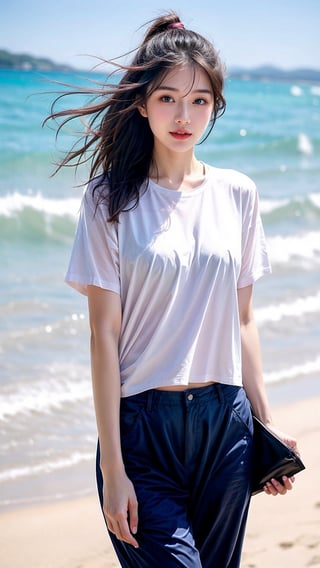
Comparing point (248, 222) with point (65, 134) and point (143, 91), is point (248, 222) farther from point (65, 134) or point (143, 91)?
point (65, 134)

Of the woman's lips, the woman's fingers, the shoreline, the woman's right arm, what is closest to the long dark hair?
the woman's lips

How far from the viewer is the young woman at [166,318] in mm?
2484

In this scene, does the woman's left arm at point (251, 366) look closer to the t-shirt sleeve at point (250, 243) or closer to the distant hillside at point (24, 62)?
the t-shirt sleeve at point (250, 243)

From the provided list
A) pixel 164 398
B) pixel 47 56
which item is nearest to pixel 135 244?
pixel 164 398

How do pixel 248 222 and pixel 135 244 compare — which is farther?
pixel 248 222

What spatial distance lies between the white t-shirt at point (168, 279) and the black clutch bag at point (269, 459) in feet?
0.53

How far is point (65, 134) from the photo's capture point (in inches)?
638

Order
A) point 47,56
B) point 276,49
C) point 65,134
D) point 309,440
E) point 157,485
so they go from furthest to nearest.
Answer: point 276,49 → point 47,56 → point 65,134 → point 309,440 → point 157,485

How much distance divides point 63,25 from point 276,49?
81.5 feet

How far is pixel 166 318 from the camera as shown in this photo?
8.31ft

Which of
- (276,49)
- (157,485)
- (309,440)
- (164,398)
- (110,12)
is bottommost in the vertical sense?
(276,49)

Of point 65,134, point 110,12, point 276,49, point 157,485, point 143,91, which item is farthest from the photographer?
point 276,49

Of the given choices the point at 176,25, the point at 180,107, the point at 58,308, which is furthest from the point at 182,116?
the point at 58,308

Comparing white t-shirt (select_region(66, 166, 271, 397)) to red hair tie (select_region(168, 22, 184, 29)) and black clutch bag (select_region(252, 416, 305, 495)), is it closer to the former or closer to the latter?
black clutch bag (select_region(252, 416, 305, 495))
